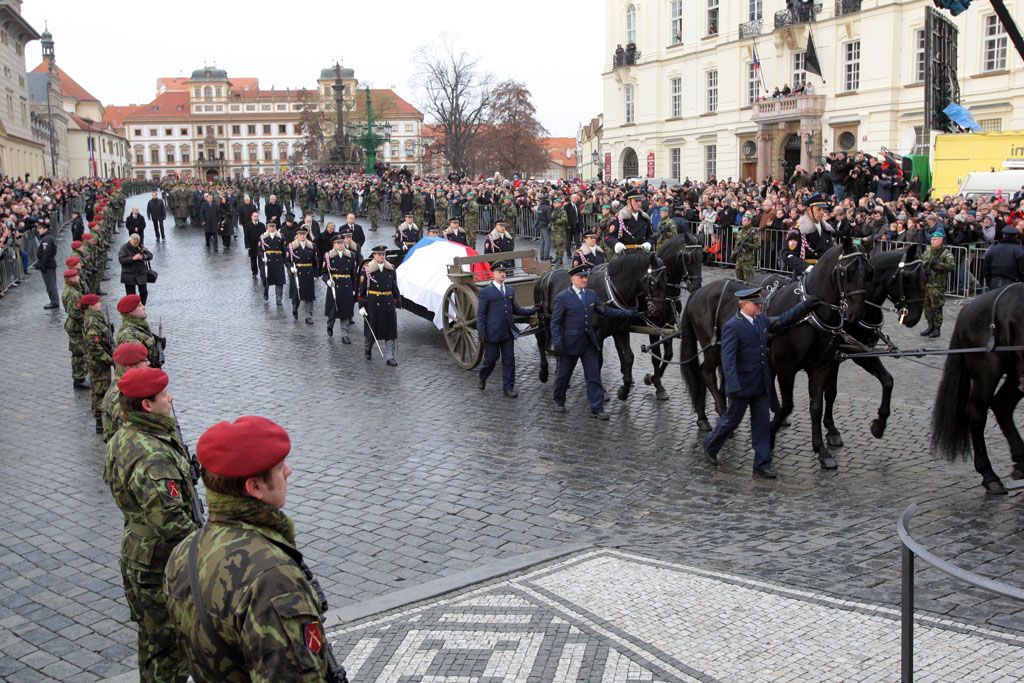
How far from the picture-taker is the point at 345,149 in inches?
2363

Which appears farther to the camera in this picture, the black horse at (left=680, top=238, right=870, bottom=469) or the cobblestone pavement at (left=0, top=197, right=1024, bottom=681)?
the black horse at (left=680, top=238, right=870, bottom=469)

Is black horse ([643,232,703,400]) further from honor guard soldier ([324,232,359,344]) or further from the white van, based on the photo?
the white van

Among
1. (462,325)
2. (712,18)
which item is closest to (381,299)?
(462,325)

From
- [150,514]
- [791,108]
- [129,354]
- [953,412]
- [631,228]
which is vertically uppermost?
[791,108]

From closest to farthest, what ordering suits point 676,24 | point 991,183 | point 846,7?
point 991,183 < point 846,7 < point 676,24

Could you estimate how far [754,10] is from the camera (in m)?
46.1

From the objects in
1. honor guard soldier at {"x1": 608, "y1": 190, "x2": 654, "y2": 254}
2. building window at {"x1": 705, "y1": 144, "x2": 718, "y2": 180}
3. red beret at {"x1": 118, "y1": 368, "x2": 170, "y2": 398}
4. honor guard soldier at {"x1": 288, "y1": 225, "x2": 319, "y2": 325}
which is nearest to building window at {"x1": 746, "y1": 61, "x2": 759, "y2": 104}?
building window at {"x1": 705, "y1": 144, "x2": 718, "y2": 180}

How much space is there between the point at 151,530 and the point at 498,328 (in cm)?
782

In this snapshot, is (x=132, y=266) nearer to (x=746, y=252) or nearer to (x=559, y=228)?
(x=559, y=228)

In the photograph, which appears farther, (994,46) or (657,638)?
(994,46)

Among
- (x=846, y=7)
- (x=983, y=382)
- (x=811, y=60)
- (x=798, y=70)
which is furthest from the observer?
(x=798, y=70)

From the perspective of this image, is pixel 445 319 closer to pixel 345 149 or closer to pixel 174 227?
pixel 174 227

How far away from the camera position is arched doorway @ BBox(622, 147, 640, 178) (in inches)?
2215

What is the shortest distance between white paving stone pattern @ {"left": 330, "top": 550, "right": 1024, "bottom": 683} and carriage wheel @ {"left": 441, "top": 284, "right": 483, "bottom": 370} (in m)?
7.52
